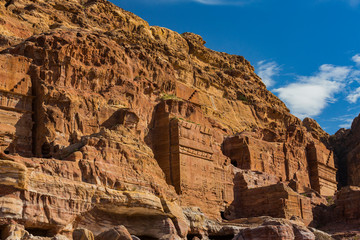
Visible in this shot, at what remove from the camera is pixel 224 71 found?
2975 inches

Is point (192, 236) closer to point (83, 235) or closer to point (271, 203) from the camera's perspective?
point (271, 203)

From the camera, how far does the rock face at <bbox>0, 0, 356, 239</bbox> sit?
22.9m

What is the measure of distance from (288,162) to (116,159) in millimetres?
30752

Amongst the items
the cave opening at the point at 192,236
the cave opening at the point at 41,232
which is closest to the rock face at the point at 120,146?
the cave opening at the point at 41,232

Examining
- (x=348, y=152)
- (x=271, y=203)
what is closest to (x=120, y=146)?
(x=271, y=203)

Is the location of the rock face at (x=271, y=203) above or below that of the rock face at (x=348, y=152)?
below

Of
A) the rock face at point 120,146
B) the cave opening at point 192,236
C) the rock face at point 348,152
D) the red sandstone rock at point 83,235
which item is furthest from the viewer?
the rock face at point 348,152

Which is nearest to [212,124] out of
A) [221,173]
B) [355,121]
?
[221,173]

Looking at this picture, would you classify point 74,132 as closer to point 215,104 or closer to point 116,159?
point 116,159

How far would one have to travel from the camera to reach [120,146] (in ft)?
90.4

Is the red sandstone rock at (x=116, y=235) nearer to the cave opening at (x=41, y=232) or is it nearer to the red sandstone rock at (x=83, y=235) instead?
the red sandstone rock at (x=83, y=235)

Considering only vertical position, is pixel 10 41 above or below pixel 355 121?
below

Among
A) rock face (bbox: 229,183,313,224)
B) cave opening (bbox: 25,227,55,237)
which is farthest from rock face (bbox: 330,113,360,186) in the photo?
cave opening (bbox: 25,227,55,237)

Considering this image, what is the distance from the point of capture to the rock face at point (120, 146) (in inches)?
902
